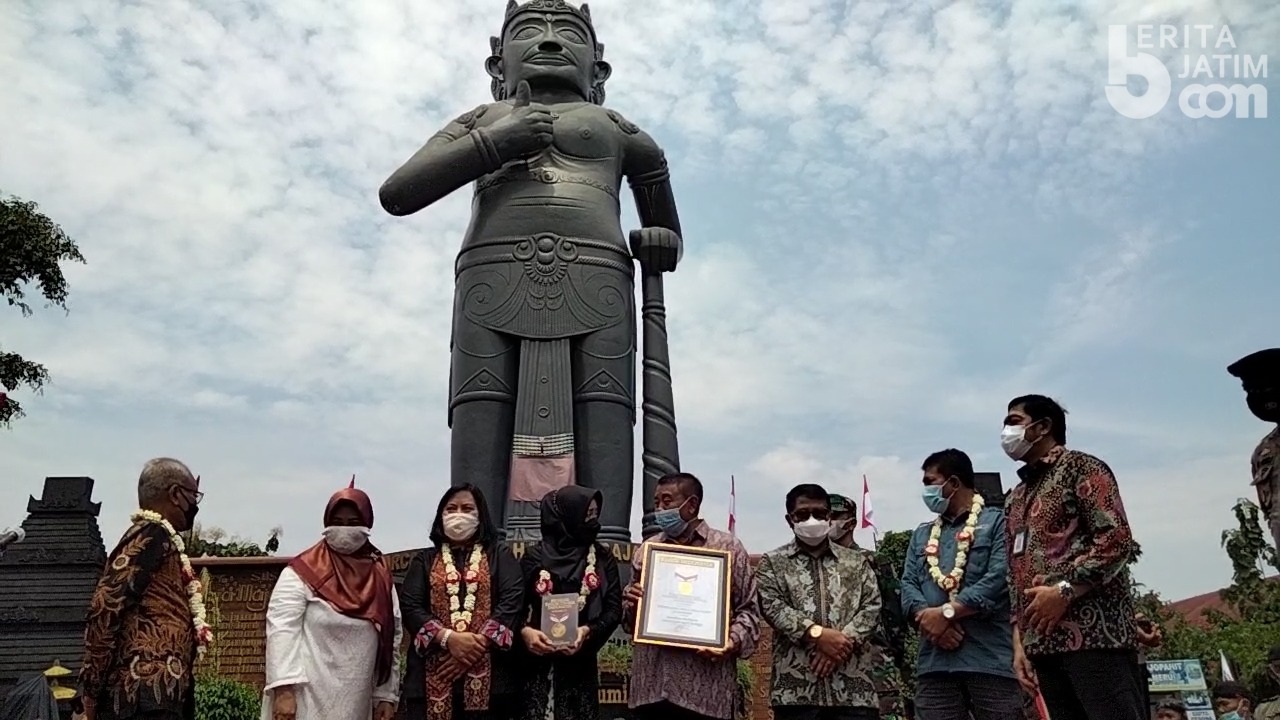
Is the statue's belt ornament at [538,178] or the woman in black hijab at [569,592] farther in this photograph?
the statue's belt ornament at [538,178]

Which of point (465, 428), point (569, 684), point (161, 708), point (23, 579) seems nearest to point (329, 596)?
point (161, 708)

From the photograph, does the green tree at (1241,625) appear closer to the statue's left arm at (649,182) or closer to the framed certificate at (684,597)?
the statue's left arm at (649,182)

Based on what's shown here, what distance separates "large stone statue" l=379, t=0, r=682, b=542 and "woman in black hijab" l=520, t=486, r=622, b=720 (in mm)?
3304

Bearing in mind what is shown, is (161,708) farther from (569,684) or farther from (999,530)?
(999,530)

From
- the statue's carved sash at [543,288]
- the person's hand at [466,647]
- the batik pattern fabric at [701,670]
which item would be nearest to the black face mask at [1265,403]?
the batik pattern fabric at [701,670]

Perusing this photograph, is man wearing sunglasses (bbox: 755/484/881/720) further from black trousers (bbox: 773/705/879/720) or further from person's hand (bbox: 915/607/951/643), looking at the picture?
person's hand (bbox: 915/607/951/643)

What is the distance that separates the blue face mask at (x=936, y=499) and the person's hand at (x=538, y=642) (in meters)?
1.73

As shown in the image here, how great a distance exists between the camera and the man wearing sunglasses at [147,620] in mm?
3945

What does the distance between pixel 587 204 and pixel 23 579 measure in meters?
10.6

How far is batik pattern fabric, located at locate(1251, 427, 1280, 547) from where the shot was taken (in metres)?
3.45

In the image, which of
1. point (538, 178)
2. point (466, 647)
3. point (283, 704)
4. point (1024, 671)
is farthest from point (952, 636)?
point (538, 178)

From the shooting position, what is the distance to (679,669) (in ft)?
14.2

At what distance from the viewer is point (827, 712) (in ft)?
14.5

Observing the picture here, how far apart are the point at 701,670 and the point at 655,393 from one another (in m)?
4.57
